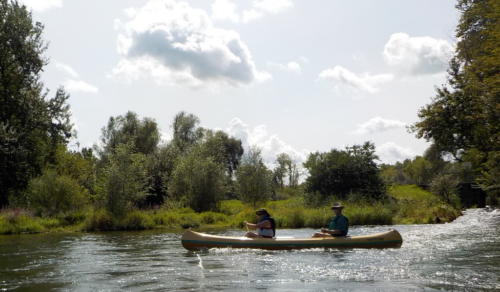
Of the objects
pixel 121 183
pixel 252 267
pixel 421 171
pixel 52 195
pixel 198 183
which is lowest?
pixel 252 267

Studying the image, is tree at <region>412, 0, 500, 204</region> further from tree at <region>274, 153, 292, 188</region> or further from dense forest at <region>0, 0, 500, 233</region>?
tree at <region>274, 153, 292, 188</region>

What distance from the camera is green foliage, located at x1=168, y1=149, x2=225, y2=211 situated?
34.3m

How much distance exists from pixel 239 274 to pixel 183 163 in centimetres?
2519

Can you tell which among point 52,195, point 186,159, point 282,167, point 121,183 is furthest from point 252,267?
point 282,167

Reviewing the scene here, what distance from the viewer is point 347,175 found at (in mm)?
35906

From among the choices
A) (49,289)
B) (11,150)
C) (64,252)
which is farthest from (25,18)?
(49,289)

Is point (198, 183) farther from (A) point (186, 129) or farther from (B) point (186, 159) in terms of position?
(A) point (186, 129)

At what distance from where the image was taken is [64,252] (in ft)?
52.4

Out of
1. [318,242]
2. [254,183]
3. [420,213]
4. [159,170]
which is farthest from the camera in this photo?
[159,170]

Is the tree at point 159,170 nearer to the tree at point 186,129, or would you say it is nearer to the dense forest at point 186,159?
the dense forest at point 186,159

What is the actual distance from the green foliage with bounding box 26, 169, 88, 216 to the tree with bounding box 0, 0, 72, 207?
3.06 meters

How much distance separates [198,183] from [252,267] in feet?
72.8

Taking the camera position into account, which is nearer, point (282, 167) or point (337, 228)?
point (337, 228)

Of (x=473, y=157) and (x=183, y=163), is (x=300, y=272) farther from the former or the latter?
(x=183, y=163)
